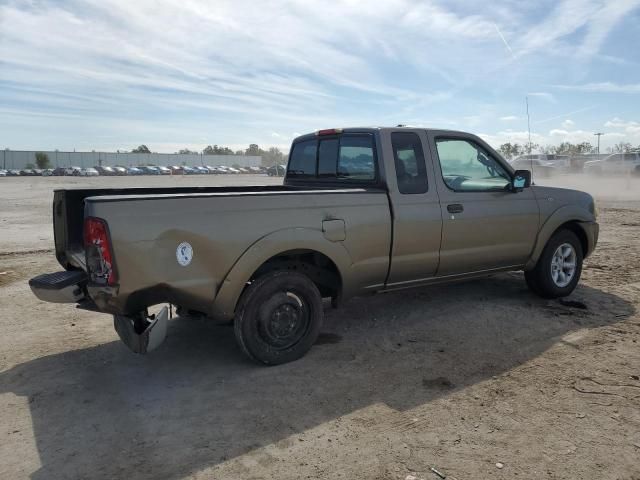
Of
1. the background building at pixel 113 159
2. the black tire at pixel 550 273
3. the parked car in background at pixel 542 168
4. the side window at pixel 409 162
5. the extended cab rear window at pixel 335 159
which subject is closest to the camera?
the side window at pixel 409 162

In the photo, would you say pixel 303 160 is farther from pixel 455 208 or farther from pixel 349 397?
pixel 349 397

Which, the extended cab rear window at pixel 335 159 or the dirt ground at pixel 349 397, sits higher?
the extended cab rear window at pixel 335 159

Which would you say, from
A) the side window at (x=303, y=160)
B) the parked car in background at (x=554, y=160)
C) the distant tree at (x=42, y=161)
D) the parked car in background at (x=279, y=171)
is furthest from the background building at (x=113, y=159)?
the side window at (x=303, y=160)

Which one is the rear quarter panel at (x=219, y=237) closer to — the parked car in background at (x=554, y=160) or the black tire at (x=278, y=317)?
the black tire at (x=278, y=317)

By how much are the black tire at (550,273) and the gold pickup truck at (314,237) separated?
0.01 metres

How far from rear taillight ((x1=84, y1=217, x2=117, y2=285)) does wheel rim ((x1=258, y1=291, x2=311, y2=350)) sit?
1.19 metres

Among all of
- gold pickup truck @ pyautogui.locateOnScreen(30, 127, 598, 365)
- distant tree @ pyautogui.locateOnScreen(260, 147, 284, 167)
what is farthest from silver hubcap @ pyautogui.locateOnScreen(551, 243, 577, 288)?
distant tree @ pyautogui.locateOnScreen(260, 147, 284, 167)

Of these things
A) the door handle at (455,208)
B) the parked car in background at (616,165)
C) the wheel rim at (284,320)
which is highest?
the parked car in background at (616,165)

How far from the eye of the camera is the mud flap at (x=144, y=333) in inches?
144

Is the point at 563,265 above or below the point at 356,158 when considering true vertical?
below

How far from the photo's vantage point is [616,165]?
31469 mm

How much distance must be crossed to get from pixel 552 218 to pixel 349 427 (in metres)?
3.80

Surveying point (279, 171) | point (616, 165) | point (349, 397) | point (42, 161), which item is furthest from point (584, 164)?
point (42, 161)

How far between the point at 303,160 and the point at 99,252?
293cm
